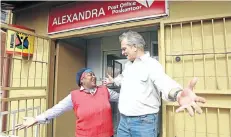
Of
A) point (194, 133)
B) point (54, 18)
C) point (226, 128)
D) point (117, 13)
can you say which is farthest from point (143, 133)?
point (54, 18)

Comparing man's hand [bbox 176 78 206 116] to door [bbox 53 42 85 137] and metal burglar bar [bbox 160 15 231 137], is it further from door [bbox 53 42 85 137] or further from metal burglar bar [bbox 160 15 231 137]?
door [bbox 53 42 85 137]

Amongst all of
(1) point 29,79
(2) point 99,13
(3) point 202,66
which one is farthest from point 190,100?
(1) point 29,79

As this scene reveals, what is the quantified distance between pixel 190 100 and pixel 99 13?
66.0 inches

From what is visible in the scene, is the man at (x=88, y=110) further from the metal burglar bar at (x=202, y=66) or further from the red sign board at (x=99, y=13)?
the red sign board at (x=99, y=13)

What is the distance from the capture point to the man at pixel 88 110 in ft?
5.71

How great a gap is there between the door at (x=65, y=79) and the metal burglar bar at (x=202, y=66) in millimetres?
1483

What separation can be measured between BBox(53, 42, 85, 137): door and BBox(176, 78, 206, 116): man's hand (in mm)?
2010

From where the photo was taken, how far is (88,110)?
69.1 inches

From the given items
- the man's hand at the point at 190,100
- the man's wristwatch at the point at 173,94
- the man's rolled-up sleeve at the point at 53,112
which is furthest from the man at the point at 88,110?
the man's hand at the point at 190,100

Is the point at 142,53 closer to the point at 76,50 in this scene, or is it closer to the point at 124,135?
the point at 124,135

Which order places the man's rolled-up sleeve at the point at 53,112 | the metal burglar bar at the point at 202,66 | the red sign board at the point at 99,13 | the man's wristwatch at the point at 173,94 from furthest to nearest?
the red sign board at the point at 99,13 < the man's rolled-up sleeve at the point at 53,112 < the metal burglar bar at the point at 202,66 < the man's wristwatch at the point at 173,94

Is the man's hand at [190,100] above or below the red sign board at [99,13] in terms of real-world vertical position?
below

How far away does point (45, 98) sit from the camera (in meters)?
2.60

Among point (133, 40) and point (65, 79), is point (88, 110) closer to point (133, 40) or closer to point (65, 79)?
point (133, 40)
